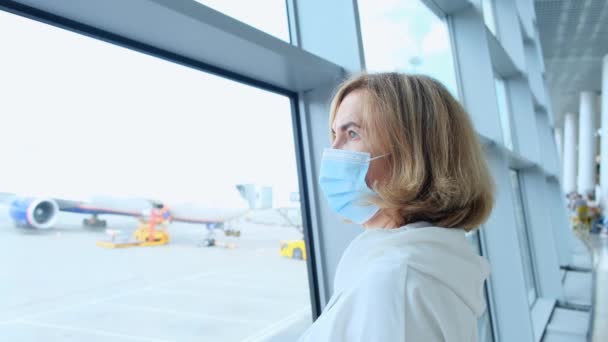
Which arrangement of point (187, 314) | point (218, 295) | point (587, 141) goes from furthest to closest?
point (587, 141) → point (218, 295) → point (187, 314)

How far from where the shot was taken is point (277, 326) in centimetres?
173

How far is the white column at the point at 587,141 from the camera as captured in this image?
665 inches

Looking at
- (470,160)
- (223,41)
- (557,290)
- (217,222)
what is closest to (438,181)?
(470,160)

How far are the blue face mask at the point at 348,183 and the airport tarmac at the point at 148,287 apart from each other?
686mm

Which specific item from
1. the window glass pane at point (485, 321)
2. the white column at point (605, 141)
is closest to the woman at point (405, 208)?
the window glass pane at point (485, 321)

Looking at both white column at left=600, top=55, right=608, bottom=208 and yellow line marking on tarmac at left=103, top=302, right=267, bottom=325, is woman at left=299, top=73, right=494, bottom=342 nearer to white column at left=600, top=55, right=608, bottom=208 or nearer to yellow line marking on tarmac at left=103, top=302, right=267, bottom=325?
yellow line marking on tarmac at left=103, top=302, right=267, bottom=325

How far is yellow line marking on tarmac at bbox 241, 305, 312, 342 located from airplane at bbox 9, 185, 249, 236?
0.43 meters

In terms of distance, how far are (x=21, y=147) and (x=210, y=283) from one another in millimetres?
829

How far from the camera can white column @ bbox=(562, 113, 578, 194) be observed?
816 inches

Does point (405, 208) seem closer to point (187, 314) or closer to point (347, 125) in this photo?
point (347, 125)

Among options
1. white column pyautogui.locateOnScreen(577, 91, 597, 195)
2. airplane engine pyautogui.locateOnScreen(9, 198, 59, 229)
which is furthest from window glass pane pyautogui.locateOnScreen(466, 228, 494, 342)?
white column pyautogui.locateOnScreen(577, 91, 597, 195)

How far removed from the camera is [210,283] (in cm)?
158

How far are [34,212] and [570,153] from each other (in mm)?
24945

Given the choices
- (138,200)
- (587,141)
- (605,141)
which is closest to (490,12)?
(138,200)
